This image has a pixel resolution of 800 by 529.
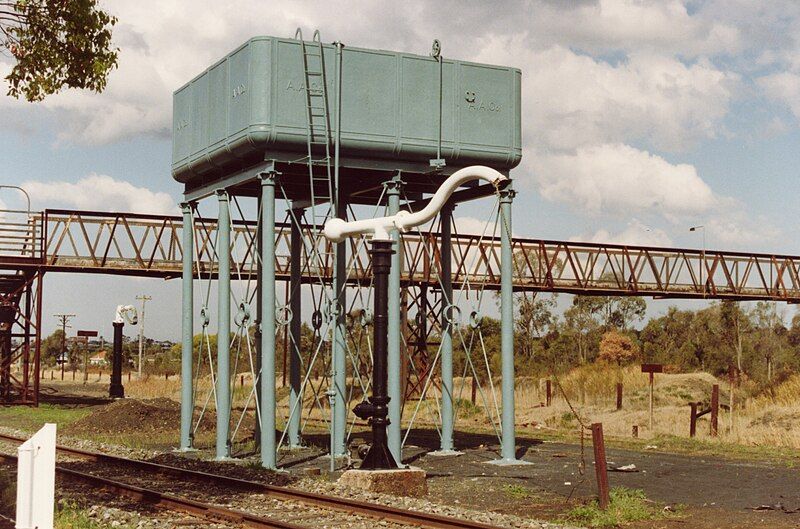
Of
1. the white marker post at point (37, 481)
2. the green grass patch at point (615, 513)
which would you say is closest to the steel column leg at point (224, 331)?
the green grass patch at point (615, 513)

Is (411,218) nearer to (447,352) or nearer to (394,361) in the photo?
(394,361)

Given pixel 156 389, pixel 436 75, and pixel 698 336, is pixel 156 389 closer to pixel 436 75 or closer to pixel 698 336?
pixel 698 336

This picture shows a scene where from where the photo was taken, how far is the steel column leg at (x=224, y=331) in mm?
21656

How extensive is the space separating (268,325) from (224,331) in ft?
6.75

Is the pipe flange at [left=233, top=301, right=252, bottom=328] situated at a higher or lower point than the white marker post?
higher

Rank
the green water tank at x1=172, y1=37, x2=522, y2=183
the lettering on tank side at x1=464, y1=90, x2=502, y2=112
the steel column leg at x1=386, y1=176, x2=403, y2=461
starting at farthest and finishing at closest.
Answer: the lettering on tank side at x1=464, y1=90, x2=502, y2=112
the green water tank at x1=172, y1=37, x2=522, y2=183
the steel column leg at x1=386, y1=176, x2=403, y2=461

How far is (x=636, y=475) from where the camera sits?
19.6m

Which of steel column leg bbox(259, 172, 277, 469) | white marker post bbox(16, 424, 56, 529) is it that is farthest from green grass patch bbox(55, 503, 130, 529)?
white marker post bbox(16, 424, 56, 529)

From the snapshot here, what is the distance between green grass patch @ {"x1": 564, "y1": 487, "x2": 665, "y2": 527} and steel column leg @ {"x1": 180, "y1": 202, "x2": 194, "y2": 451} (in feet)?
36.6

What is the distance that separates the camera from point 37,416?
35.7 metres

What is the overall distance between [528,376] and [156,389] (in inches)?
830

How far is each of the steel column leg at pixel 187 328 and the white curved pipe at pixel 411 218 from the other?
7387 mm

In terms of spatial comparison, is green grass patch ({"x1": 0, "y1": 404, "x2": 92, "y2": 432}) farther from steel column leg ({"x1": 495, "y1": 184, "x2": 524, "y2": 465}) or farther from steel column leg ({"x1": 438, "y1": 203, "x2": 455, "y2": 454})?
steel column leg ({"x1": 495, "y1": 184, "x2": 524, "y2": 465})

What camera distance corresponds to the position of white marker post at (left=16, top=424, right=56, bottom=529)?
255 inches
